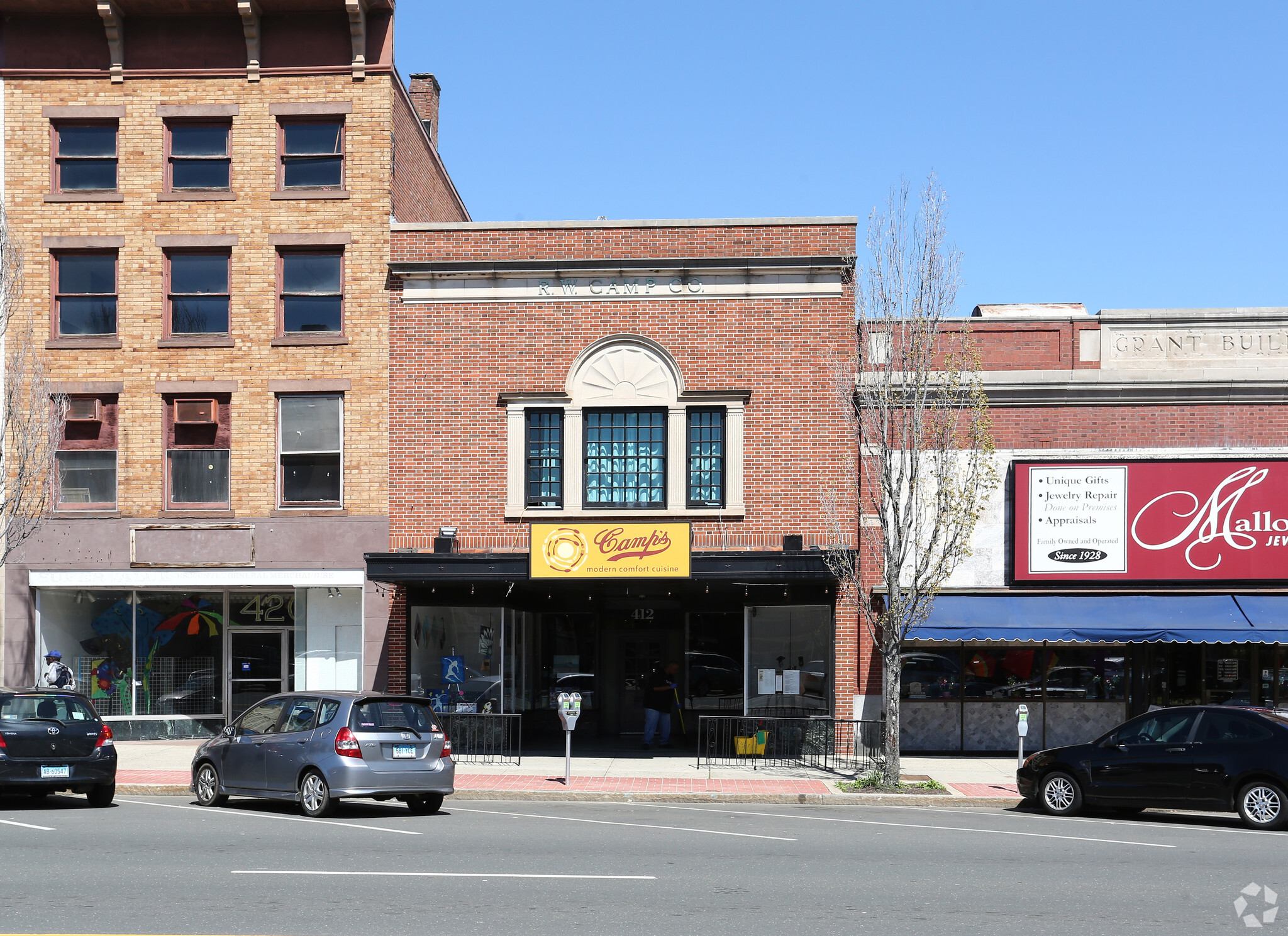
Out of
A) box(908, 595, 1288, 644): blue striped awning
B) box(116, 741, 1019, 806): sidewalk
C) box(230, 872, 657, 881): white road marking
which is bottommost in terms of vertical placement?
box(116, 741, 1019, 806): sidewalk

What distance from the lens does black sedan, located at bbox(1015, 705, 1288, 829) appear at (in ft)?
47.9

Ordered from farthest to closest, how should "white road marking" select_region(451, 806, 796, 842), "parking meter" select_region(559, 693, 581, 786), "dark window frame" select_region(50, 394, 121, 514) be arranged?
"dark window frame" select_region(50, 394, 121, 514) → "parking meter" select_region(559, 693, 581, 786) → "white road marking" select_region(451, 806, 796, 842)

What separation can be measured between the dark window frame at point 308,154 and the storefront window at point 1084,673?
49.8ft

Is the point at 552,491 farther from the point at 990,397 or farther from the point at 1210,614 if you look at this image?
the point at 1210,614

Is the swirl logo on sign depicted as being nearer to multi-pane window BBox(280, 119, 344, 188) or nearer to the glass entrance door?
Answer: the glass entrance door

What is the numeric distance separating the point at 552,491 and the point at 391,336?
3962 mm

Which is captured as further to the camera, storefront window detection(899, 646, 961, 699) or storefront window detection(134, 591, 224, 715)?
storefront window detection(134, 591, 224, 715)

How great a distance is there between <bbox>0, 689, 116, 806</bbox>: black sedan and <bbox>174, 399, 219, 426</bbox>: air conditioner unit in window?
314 inches

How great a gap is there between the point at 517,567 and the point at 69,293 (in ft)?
32.6

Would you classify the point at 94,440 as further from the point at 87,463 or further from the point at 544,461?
the point at 544,461

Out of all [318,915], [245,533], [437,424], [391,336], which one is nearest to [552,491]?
[437,424]

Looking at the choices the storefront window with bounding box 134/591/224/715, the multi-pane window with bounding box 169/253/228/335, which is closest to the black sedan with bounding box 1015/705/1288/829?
the storefront window with bounding box 134/591/224/715

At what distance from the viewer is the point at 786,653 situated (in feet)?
72.6

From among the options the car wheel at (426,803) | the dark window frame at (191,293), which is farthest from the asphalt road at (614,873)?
the dark window frame at (191,293)
